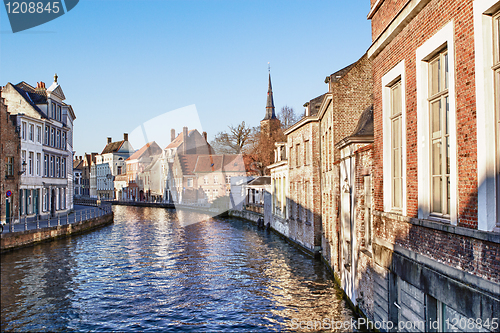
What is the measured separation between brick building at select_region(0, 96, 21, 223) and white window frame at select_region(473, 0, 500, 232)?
25.6 metres

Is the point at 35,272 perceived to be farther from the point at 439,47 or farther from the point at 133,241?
the point at 439,47

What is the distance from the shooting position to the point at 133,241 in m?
25.3

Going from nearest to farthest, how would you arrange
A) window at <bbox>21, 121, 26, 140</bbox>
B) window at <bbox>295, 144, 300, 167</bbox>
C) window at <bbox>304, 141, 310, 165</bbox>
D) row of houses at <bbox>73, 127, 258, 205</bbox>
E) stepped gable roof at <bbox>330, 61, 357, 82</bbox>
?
stepped gable roof at <bbox>330, 61, 357, 82</bbox>, window at <bbox>304, 141, 310, 165</bbox>, window at <bbox>295, 144, 300, 167</bbox>, window at <bbox>21, 121, 26, 140</bbox>, row of houses at <bbox>73, 127, 258, 205</bbox>

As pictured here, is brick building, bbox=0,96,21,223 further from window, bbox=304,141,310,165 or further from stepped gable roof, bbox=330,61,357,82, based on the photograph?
stepped gable roof, bbox=330,61,357,82

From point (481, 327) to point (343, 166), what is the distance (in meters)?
8.06

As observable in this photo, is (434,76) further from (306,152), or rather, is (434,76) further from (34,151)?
(34,151)

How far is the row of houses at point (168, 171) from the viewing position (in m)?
59.0

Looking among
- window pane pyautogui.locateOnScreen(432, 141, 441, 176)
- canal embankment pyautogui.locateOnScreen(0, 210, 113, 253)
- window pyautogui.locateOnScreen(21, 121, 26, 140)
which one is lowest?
canal embankment pyautogui.locateOnScreen(0, 210, 113, 253)

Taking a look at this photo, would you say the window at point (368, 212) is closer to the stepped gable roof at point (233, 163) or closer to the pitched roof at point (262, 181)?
the pitched roof at point (262, 181)

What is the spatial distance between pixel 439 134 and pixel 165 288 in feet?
36.1

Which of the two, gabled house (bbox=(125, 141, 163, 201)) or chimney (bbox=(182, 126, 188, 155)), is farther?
gabled house (bbox=(125, 141, 163, 201))

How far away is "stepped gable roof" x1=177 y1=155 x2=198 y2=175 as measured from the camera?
62750 mm

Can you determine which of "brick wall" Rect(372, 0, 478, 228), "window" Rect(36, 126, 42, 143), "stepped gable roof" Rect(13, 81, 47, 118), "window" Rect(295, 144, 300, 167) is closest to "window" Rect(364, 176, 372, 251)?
"brick wall" Rect(372, 0, 478, 228)

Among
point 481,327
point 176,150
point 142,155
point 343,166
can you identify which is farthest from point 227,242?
point 142,155
